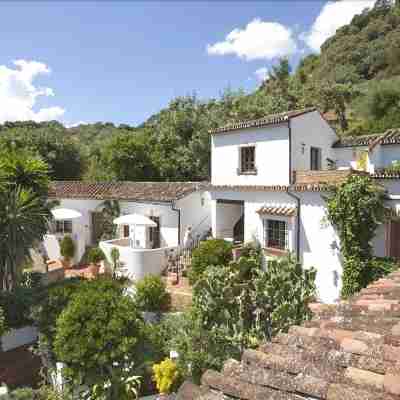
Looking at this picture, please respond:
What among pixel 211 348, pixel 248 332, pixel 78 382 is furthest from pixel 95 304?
pixel 248 332

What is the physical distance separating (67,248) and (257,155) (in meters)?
14.2

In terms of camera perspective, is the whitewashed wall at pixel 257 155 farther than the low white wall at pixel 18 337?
Yes

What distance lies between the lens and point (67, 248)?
24.2m

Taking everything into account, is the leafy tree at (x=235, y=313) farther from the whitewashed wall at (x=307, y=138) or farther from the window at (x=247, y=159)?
the window at (x=247, y=159)

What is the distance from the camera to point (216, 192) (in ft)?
69.2

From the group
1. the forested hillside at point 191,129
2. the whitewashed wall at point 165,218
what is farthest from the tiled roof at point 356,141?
the forested hillside at point 191,129

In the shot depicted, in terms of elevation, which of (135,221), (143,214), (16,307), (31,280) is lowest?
(16,307)

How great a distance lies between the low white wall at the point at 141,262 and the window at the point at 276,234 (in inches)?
239

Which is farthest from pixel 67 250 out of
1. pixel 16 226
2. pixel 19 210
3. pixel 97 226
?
pixel 19 210

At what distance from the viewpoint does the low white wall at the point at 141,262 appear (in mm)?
19734

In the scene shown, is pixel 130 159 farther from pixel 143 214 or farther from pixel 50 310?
pixel 50 310

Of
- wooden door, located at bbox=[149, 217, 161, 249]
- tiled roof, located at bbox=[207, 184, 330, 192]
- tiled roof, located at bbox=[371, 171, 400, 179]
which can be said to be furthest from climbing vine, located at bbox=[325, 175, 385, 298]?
wooden door, located at bbox=[149, 217, 161, 249]

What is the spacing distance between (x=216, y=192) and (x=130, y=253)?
6.06 metres

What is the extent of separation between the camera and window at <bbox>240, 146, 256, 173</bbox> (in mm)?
20062
